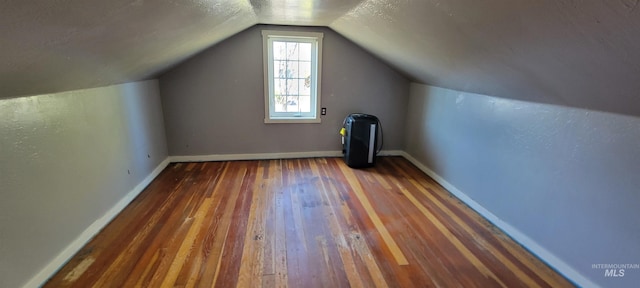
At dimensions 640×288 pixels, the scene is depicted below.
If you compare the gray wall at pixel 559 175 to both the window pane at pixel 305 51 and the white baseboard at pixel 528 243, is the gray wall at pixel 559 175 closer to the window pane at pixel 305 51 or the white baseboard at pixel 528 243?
the white baseboard at pixel 528 243

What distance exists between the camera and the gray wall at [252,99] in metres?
3.53

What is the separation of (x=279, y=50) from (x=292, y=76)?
1.20ft

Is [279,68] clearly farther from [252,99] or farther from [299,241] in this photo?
[299,241]

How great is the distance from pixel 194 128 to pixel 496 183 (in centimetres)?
339

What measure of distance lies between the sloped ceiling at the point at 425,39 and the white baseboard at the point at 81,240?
3.30 feet

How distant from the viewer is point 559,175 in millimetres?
1875

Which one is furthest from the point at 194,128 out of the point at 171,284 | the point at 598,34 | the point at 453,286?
the point at 598,34

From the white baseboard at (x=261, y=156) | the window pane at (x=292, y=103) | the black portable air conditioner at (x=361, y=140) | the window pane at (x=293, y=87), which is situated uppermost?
the window pane at (x=293, y=87)

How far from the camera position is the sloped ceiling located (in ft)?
3.32

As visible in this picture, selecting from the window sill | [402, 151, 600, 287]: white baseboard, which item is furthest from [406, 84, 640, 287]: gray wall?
the window sill

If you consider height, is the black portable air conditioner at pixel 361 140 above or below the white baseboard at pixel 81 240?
above

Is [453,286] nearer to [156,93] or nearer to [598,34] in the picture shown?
[598,34]

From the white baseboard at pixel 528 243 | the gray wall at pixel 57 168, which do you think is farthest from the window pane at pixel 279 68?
the white baseboard at pixel 528 243

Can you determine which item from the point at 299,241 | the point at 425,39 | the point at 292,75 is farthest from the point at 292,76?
the point at 299,241
